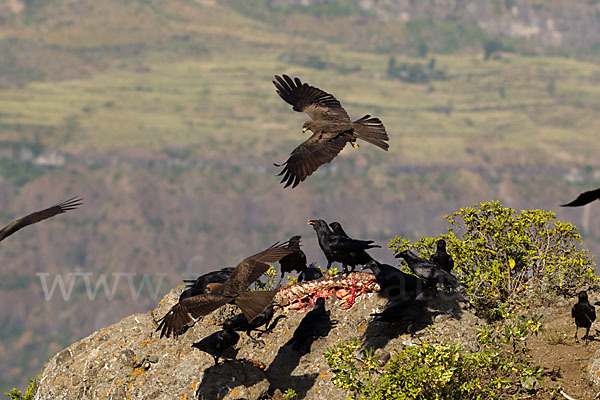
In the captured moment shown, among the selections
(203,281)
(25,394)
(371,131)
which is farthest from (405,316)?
(25,394)

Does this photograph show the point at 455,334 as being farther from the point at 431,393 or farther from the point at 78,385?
the point at 78,385

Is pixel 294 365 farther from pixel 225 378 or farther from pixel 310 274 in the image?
pixel 310 274

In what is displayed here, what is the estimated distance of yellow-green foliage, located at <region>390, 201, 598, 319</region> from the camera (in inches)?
970

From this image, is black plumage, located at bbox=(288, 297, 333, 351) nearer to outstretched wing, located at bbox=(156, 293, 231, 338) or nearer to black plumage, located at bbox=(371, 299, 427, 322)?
black plumage, located at bbox=(371, 299, 427, 322)

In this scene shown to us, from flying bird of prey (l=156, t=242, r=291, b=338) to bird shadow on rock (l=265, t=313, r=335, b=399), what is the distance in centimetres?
242

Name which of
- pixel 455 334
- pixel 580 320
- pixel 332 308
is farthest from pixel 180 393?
pixel 580 320

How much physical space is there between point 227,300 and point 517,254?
969cm

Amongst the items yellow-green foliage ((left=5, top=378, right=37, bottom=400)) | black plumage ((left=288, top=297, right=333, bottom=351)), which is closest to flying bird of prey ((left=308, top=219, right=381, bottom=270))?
black plumage ((left=288, top=297, right=333, bottom=351))

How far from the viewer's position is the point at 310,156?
23266mm

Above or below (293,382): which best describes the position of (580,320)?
above

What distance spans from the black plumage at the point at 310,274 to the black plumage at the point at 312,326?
7.22ft

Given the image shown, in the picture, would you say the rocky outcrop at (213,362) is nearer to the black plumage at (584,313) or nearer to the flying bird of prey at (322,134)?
the black plumage at (584,313)

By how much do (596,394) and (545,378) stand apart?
1.30 meters

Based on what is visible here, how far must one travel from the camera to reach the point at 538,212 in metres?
25.5
